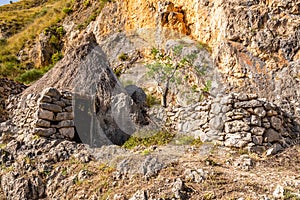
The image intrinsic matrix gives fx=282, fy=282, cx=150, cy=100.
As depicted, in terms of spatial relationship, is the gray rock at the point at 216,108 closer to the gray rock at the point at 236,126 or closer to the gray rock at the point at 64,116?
the gray rock at the point at 236,126

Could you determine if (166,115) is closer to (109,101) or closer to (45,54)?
(109,101)

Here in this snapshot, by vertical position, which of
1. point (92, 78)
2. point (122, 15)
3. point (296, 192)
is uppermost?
point (122, 15)

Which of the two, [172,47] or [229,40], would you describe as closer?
[229,40]

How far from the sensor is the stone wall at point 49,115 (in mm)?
6578

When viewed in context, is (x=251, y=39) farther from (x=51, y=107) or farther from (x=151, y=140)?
(x=51, y=107)

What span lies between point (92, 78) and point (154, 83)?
12.4ft

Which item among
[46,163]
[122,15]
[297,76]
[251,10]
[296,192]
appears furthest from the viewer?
[122,15]

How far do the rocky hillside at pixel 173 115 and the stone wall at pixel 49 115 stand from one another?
2cm

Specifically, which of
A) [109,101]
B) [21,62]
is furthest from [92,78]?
[21,62]

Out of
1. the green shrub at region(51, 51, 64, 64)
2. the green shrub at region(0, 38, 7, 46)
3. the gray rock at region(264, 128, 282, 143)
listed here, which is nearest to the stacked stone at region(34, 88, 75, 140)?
the gray rock at region(264, 128, 282, 143)

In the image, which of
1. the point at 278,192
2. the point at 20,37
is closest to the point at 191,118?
the point at 278,192

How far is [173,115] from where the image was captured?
7.89m

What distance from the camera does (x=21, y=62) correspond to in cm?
1912

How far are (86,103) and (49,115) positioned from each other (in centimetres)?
104
